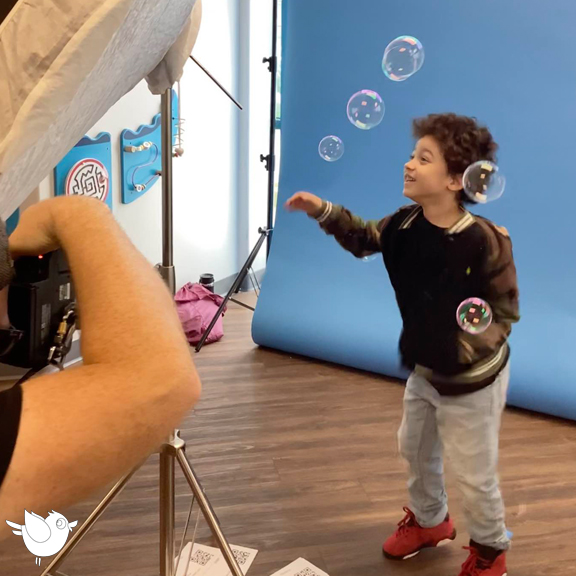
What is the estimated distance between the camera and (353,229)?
148cm

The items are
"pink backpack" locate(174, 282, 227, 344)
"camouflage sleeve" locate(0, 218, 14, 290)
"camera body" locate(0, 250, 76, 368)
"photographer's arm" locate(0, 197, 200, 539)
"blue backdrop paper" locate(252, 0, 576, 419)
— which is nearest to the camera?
"photographer's arm" locate(0, 197, 200, 539)

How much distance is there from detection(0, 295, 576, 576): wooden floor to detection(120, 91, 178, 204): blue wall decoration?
3.02 ft

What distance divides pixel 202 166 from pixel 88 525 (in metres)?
2.34

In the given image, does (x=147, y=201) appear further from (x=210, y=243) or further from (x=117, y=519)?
(x=117, y=519)

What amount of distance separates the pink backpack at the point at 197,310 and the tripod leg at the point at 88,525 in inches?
60.2

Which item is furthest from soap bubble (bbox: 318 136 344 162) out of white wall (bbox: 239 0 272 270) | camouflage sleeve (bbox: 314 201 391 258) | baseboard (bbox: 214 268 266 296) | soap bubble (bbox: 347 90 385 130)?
white wall (bbox: 239 0 272 270)

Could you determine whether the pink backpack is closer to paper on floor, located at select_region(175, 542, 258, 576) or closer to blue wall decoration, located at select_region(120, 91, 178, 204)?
blue wall decoration, located at select_region(120, 91, 178, 204)

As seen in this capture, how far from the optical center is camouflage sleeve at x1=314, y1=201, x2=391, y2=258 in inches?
57.7

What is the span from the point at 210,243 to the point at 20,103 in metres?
2.85

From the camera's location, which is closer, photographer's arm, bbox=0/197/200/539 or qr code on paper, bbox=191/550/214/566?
photographer's arm, bbox=0/197/200/539

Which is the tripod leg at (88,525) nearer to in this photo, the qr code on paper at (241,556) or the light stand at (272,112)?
the qr code on paper at (241,556)

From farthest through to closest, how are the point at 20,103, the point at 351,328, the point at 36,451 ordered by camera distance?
the point at 351,328
the point at 20,103
the point at 36,451

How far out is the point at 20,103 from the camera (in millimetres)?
646

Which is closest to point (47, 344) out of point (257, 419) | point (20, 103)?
point (20, 103)
